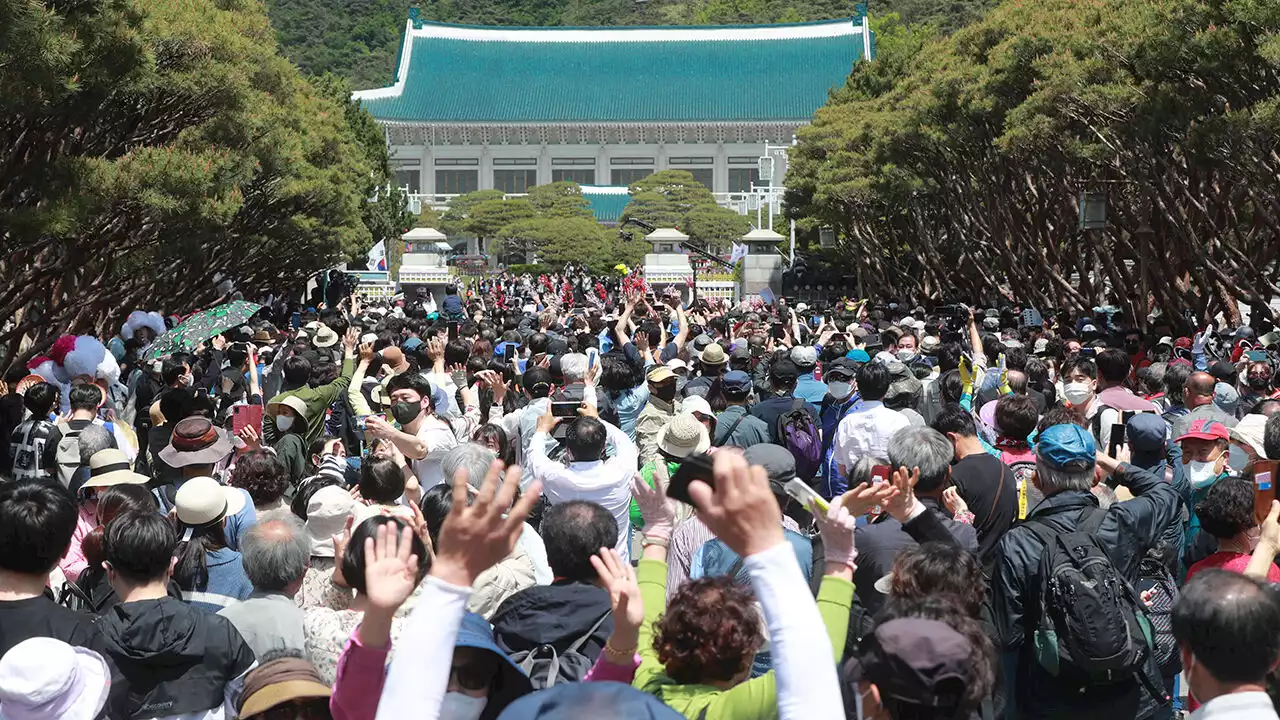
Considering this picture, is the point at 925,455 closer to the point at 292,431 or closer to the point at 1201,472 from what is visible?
the point at 1201,472

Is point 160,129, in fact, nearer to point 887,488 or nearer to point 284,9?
point 887,488

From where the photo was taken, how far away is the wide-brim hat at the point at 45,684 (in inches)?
138

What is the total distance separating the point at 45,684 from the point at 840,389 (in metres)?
5.46

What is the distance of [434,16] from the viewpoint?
316 feet

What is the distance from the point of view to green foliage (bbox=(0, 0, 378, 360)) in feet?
39.5

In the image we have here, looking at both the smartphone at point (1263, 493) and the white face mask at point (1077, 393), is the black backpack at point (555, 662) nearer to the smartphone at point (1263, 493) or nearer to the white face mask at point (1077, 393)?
the smartphone at point (1263, 493)

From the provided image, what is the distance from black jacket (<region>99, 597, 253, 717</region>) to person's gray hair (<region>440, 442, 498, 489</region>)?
1834mm

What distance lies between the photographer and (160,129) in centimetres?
1678

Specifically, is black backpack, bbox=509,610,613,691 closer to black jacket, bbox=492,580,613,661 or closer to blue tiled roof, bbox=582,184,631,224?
black jacket, bbox=492,580,613,661

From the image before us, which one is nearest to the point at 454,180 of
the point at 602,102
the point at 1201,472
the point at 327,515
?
the point at 602,102

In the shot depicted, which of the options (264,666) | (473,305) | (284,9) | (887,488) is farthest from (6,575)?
(284,9)

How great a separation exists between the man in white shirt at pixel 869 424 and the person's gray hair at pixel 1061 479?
1900 millimetres

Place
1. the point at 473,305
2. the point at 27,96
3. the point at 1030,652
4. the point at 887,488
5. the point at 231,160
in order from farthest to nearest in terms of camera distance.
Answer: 1. the point at 473,305
2. the point at 231,160
3. the point at 27,96
4. the point at 1030,652
5. the point at 887,488

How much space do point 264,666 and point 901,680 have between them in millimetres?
1580
